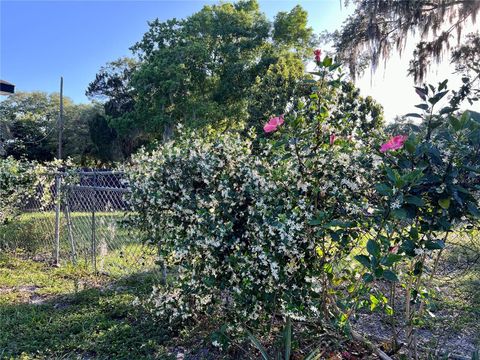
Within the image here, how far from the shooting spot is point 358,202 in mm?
1953

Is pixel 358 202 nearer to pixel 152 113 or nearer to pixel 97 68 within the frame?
pixel 152 113

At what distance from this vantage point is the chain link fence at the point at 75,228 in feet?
15.6

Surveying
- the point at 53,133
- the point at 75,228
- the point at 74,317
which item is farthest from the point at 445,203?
the point at 53,133

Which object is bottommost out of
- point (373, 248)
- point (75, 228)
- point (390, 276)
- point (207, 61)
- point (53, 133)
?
point (75, 228)

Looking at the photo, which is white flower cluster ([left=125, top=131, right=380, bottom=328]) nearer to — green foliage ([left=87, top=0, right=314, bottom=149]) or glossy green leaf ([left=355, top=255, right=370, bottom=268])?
glossy green leaf ([left=355, top=255, right=370, bottom=268])

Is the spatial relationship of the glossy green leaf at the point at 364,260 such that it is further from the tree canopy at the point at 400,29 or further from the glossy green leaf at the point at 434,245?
the tree canopy at the point at 400,29

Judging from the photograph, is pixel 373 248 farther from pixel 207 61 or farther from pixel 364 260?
pixel 207 61

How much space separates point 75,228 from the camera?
20.4 feet

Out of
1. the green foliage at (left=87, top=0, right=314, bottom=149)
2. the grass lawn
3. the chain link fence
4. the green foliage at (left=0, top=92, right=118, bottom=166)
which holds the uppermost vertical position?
the green foliage at (left=87, top=0, right=314, bottom=149)

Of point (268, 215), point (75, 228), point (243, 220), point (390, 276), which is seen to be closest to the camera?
point (390, 276)

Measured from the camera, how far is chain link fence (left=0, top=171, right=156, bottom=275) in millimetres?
4750

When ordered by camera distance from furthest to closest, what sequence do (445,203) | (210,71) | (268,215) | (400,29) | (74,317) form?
(210,71) → (400,29) → (74,317) → (268,215) → (445,203)

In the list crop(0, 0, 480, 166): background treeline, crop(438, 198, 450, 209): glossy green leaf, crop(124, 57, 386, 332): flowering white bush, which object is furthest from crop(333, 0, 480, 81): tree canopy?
crop(438, 198, 450, 209): glossy green leaf

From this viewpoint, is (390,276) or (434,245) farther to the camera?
(434,245)
